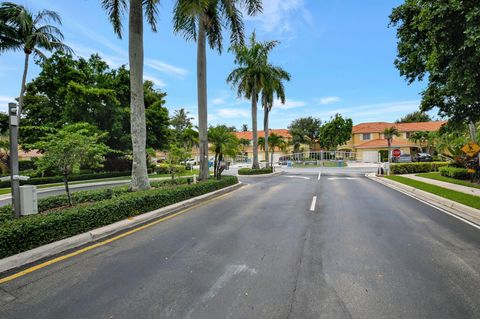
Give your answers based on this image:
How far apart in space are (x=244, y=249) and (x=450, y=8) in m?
7.72

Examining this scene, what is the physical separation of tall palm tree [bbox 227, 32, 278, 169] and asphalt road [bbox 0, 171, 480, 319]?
19.6 meters

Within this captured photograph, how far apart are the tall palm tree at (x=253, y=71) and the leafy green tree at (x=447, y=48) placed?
1388 cm

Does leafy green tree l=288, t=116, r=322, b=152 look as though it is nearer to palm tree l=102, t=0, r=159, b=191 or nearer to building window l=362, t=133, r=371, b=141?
building window l=362, t=133, r=371, b=141

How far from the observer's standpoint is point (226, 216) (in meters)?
7.63

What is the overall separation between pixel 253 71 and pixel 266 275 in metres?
22.5

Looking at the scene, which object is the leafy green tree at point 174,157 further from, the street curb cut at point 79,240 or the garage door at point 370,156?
the garage door at point 370,156

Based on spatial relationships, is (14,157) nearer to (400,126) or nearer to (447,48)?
(447,48)

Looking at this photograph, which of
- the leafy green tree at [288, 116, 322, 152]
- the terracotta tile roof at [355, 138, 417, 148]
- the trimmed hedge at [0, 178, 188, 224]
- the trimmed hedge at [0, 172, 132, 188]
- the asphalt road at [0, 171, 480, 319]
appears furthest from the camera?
the leafy green tree at [288, 116, 322, 152]

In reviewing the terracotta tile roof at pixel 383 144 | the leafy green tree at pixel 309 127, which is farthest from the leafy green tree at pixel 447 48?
the leafy green tree at pixel 309 127

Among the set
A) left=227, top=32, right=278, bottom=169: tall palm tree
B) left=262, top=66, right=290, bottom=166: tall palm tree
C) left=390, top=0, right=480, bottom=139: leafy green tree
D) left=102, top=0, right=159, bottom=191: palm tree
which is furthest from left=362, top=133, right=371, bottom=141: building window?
left=102, top=0, right=159, bottom=191: palm tree

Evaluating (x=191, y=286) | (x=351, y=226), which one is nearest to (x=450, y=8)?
(x=351, y=226)

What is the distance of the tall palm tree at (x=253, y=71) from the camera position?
78.1 feet

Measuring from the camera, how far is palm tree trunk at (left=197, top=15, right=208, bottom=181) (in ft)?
44.4

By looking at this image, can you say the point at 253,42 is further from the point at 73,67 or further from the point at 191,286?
the point at 191,286
